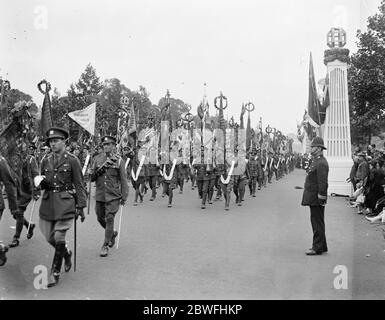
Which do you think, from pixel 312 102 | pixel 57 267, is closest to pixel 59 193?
pixel 57 267

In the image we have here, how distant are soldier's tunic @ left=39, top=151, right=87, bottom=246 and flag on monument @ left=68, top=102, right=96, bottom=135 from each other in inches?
287

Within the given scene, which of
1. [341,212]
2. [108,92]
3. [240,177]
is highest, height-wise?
[108,92]

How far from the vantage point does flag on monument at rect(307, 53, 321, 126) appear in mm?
16977

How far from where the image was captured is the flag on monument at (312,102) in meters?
17.0

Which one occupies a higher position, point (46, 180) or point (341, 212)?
point (46, 180)

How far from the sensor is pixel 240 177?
49.9ft

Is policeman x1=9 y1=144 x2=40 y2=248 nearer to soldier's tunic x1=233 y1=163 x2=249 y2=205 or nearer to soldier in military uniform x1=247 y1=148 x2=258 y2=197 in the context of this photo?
soldier's tunic x1=233 y1=163 x2=249 y2=205

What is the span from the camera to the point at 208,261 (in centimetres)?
707

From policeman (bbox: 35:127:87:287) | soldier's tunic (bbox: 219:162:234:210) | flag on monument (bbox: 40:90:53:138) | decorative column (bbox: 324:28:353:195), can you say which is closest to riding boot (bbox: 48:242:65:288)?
policeman (bbox: 35:127:87:287)

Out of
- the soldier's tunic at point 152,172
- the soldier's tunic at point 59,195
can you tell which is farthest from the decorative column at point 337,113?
the soldier's tunic at point 59,195

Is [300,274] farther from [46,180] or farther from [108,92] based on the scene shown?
[108,92]

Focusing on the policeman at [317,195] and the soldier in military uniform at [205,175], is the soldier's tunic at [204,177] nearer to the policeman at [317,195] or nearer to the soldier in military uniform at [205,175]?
the soldier in military uniform at [205,175]
